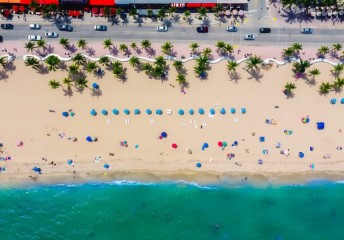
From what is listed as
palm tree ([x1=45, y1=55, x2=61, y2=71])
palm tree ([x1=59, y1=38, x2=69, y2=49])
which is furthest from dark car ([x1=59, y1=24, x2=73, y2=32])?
palm tree ([x1=45, y1=55, x2=61, y2=71])

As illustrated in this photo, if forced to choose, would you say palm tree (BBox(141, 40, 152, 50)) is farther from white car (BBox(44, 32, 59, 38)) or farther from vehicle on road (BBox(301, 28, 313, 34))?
vehicle on road (BBox(301, 28, 313, 34))

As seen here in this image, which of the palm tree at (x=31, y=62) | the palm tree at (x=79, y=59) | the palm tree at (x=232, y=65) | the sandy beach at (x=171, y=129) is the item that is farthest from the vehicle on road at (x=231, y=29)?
the palm tree at (x=31, y=62)

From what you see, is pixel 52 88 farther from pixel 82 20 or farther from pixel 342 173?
pixel 342 173

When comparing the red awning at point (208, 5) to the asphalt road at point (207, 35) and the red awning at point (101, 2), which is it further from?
the red awning at point (101, 2)

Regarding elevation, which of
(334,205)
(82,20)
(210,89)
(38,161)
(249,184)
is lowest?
(334,205)

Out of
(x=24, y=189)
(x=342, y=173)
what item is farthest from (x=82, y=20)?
(x=342, y=173)

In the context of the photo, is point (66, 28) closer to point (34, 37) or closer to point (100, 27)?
point (34, 37)

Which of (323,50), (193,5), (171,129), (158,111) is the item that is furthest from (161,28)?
(323,50)
